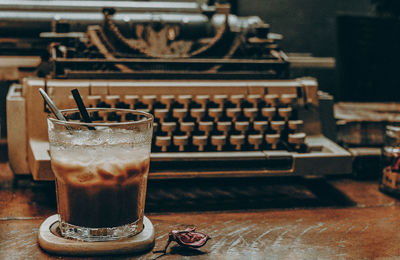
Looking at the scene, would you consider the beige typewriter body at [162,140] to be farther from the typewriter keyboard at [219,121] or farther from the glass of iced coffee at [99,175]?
the glass of iced coffee at [99,175]

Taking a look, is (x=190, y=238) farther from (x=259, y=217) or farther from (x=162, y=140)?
(x=162, y=140)

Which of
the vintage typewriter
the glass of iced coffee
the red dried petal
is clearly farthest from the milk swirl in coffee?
the vintage typewriter

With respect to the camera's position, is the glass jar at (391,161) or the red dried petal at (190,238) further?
the glass jar at (391,161)

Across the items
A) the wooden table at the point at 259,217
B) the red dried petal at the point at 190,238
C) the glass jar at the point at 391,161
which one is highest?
the glass jar at the point at 391,161

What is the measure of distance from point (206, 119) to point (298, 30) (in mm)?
1122

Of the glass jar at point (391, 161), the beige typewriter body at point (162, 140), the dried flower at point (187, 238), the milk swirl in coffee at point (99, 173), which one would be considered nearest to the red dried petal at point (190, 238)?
the dried flower at point (187, 238)

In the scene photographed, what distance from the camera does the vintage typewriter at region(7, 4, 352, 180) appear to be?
147 centimetres

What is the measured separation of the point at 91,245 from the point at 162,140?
1.75ft

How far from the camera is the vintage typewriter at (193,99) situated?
147 centimetres

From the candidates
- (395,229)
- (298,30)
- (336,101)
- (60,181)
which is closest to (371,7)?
(298,30)

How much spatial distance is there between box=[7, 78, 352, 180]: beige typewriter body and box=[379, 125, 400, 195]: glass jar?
0.11 meters

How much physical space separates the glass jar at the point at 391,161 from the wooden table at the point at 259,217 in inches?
1.5

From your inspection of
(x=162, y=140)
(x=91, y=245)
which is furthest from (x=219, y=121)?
(x=91, y=245)

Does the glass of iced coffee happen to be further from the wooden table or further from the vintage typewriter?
the vintage typewriter
